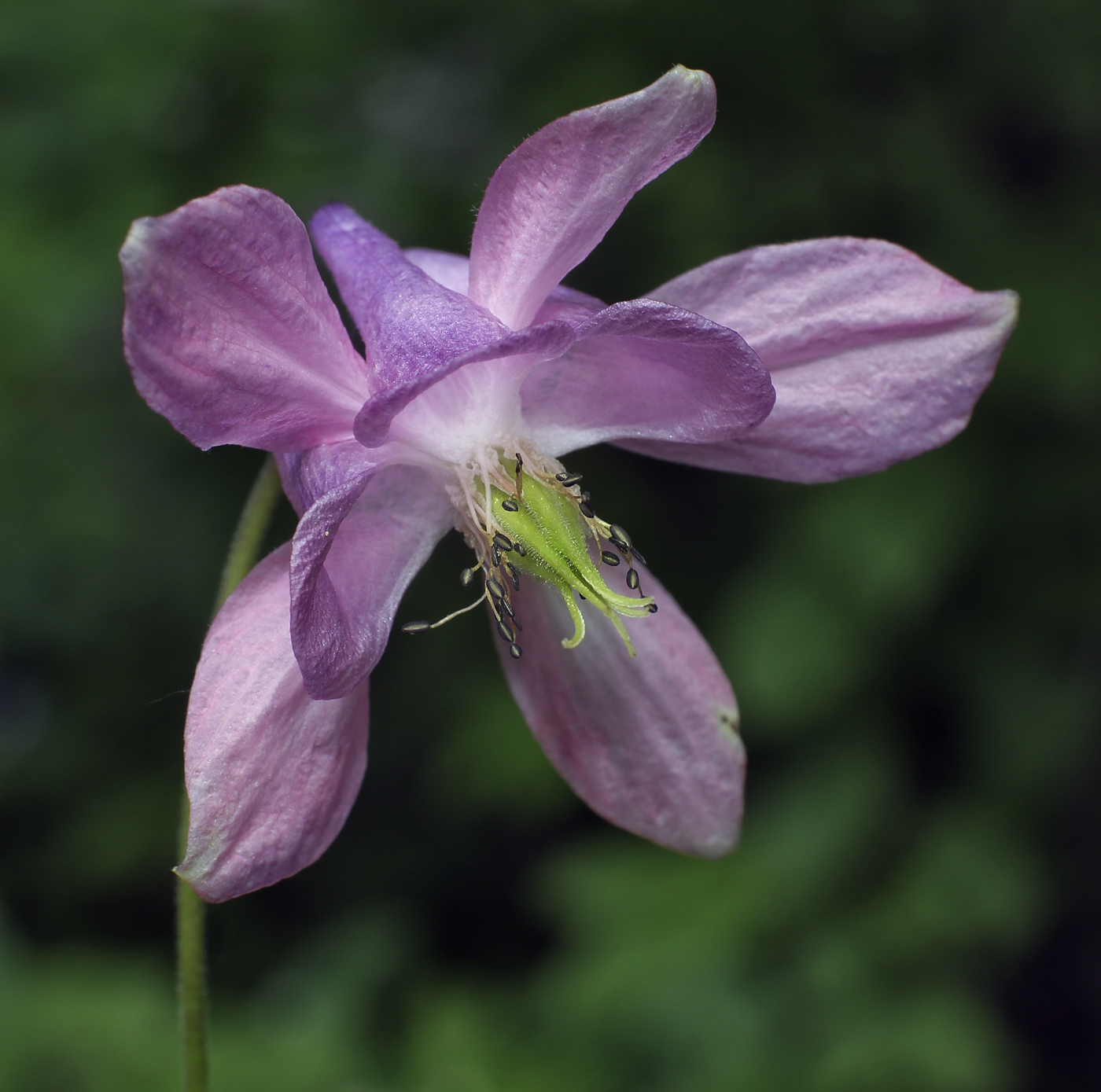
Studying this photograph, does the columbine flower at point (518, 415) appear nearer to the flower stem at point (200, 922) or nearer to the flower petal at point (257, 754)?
the flower petal at point (257, 754)

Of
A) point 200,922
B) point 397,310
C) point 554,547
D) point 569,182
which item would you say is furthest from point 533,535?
point 200,922

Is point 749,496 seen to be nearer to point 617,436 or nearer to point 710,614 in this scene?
point 710,614

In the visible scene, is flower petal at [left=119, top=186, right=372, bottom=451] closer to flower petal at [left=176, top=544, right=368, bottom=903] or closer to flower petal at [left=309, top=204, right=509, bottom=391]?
flower petal at [left=309, top=204, right=509, bottom=391]

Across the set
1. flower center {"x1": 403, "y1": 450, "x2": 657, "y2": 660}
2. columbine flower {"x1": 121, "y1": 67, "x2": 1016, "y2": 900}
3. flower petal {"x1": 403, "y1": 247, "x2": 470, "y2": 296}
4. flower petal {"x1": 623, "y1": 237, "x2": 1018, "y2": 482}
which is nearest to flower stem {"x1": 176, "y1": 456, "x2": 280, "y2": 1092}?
columbine flower {"x1": 121, "y1": 67, "x2": 1016, "y2": 900}

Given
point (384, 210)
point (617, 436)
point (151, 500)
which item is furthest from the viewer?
point (151, 500)

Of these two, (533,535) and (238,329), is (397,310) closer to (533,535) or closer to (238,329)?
(238,329)

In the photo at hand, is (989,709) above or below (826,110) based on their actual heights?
below

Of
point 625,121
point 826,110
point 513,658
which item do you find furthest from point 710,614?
point 625,121
